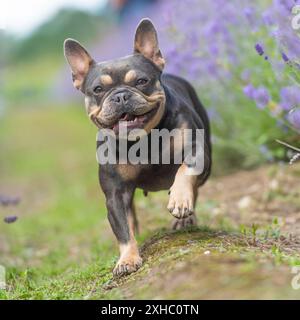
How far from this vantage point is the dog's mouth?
14.0 ft

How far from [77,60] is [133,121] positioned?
0.59m

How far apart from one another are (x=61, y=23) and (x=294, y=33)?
52.3 m

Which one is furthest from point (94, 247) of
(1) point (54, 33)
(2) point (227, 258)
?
(1) point (54, 33)

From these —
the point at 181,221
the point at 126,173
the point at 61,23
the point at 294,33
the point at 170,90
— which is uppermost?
the point at 61,23

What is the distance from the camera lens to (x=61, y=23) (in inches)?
2185

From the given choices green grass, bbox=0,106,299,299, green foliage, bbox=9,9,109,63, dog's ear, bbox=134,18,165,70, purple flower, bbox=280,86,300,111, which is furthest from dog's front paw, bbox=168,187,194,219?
green foliage, bbox=9,9,109,63

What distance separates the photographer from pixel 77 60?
4.57m

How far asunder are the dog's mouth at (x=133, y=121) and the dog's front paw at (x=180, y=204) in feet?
1.48

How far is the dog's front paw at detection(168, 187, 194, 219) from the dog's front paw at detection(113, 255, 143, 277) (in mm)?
332

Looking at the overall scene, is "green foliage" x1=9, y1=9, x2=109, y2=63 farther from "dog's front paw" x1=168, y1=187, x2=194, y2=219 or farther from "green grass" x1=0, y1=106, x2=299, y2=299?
"dog's front paw" x1=168, y1=187, x2=194, y2=219

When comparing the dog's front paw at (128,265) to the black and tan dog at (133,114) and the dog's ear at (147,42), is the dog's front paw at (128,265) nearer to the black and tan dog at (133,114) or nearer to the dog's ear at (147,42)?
the black and tan dog at (133,114)

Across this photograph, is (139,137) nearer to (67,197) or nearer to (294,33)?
(294,33)

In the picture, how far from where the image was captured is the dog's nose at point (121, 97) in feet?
13.6
